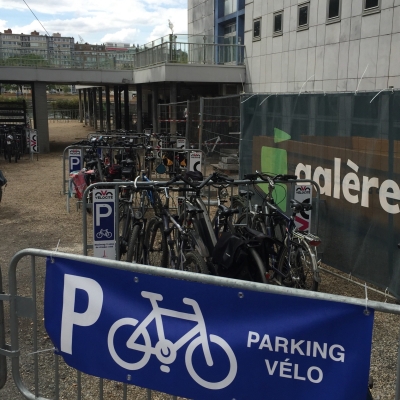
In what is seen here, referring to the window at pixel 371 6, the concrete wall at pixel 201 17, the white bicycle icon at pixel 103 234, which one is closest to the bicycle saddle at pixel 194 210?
the white bicycle icon at pixel 103 234

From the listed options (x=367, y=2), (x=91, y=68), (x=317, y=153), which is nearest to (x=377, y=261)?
(x=317, y=153)

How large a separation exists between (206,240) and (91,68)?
66.3ft

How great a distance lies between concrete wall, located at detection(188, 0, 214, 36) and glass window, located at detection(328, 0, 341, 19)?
13.6m

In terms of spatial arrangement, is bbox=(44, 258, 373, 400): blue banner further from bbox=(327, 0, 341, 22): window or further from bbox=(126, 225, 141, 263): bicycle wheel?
bbox=(327, 0, 341, 22): window

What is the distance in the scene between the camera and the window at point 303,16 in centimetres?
1766

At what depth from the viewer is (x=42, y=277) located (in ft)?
19.1

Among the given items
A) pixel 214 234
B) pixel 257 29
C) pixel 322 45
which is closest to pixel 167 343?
pixel 214 234

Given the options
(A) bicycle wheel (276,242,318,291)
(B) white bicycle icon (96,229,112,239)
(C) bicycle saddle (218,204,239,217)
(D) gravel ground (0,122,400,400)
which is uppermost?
(C) bicycle saddle (218,204,239,217)

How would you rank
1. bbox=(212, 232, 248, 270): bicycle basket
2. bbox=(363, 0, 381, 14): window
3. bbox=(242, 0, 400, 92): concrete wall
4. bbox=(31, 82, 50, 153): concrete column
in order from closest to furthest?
bbox=(212, 232, 248, 270): bicycle basket → bbox=(242, 0, 400, 92): concrete wall → bbox=(363, 0, 381, 14): window → bbox=(31, 82, 50, 153): concrete column

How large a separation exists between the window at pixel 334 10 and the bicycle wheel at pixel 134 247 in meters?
13.3

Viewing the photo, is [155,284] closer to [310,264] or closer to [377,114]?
[310,264]

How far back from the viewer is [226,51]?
21672 millimetres

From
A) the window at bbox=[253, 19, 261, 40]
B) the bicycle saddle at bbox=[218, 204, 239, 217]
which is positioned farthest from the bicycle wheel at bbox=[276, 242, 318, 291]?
the window at bbox=[253, 19, 261, 40]

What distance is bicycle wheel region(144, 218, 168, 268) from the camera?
5535 mm
